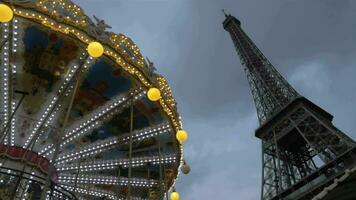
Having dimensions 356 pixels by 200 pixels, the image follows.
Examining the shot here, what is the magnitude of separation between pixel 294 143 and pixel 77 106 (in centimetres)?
2583

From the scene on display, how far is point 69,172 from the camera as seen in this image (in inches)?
452

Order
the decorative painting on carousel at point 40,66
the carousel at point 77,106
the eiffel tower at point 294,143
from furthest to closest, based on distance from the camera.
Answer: the eiffel tower at point 294,143, the decorative painting on carousel at point 40,66, the carousel at point 77,106

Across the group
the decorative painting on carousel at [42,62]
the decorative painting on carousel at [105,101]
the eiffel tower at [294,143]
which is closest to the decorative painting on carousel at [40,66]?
the decorative painting on carousel at [42,62]

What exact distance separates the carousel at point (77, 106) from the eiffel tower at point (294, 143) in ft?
46.5

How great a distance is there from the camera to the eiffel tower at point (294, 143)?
2455 cm

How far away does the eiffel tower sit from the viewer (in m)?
24.5

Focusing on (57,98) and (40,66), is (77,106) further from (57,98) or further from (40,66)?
(40,66)

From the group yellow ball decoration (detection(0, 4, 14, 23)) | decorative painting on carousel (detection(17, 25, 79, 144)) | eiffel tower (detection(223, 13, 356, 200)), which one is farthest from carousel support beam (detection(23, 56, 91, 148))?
eiffel tower (detection(223, 13, 356, 200))

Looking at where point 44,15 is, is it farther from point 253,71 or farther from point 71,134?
point 253,71

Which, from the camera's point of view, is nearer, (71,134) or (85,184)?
(71,134)

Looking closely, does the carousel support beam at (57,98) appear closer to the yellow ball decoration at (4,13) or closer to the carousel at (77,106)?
the carousel at (77,106)

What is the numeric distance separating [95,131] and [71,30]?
367cm

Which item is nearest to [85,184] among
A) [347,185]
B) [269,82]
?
[347,185]

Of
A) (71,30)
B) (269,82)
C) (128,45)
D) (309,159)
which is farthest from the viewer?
(269,82)
